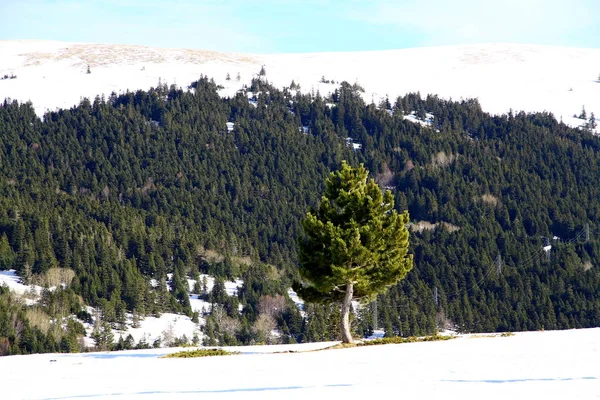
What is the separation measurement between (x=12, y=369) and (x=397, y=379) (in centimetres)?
1684

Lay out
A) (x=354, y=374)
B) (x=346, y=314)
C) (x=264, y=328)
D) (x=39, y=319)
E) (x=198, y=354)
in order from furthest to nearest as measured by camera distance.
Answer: (x=264, y=328) → (x=39, y=319) → (x=346, y=314) → (x=198, y=354) → (x=354, y=374)

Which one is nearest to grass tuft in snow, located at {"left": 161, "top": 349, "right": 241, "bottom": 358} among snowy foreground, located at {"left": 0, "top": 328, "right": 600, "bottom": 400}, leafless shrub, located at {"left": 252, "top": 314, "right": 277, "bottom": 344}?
snowy foreground, located at {"left": 0, "top": 328, "right": 600, "bottom": 400}

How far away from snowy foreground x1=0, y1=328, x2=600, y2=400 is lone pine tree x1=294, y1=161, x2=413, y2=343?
5.64 m

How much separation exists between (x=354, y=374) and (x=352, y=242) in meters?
15.0

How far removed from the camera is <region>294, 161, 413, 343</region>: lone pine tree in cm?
3966

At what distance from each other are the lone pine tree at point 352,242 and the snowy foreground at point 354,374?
5.64m

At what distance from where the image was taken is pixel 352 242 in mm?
39281

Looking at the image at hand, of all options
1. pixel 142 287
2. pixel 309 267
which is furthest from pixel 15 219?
pixel 309 267

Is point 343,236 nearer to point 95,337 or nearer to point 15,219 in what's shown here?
point 95,337

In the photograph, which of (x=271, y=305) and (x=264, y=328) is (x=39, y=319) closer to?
(x=264, y=328)

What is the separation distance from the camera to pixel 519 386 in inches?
795

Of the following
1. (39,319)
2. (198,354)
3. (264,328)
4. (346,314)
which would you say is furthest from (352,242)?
(264,328)

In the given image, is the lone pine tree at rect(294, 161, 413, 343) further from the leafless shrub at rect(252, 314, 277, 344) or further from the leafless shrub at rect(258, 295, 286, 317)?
the leafless shrub at rect(258, 295, 286, 317)

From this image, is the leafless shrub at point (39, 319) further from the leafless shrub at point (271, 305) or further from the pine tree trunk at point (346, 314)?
the pine tree trunk at point (346, 314)
